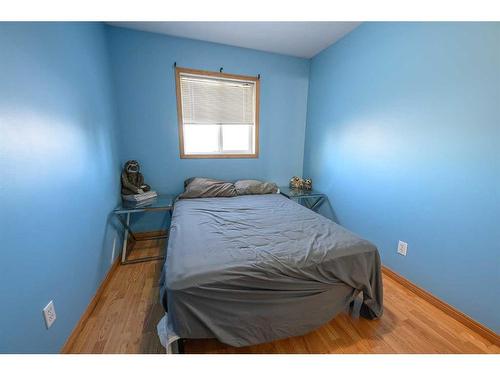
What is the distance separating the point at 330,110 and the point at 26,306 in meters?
3.18

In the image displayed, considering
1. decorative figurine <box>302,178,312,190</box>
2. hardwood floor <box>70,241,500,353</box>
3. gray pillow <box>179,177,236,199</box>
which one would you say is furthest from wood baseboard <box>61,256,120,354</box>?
decorative figurine <box>302,178,312,190</box>

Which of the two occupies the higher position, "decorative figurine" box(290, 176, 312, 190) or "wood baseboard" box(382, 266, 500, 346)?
"decorative figurine" box(290, 176, 312, 190)

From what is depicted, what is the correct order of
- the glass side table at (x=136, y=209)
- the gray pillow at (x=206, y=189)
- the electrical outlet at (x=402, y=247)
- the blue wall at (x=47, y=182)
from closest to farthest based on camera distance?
the blue wall at (x=47, y=182), the electrical outlet at (x=402, y=247), the glass side table at (x=136, y=209), the gray pillow at (x=206, y=189)

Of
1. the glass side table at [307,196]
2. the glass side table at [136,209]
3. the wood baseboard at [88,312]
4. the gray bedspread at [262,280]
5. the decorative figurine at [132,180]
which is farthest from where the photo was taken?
the glass side table at [307,196]

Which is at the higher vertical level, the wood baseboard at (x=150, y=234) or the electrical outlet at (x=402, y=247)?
the electrical outlet at (x=402, y=247)

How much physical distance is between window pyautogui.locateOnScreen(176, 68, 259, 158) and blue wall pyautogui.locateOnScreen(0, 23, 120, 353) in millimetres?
1015

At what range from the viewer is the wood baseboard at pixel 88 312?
1185 mm

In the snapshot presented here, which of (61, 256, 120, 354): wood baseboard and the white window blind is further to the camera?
the white window blind

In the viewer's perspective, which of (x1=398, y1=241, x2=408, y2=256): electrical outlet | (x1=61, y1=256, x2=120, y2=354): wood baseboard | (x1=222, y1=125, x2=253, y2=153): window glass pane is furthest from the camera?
(x1=222, y1=125, x2=253, y2=153): window glass pane

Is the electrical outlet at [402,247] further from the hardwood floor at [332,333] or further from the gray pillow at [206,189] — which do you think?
the gray pillow at [206,189]

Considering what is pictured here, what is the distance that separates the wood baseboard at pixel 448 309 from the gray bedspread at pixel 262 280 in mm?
594

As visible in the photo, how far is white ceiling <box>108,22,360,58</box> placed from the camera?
2131 mm

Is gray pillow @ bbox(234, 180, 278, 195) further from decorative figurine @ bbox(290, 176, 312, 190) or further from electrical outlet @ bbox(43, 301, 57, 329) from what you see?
electrical outlet @ bbox(43, 301, 57, 329)

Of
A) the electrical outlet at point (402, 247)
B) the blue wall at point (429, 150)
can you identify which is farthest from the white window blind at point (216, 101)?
the electrical outlet at point (402, 247)
